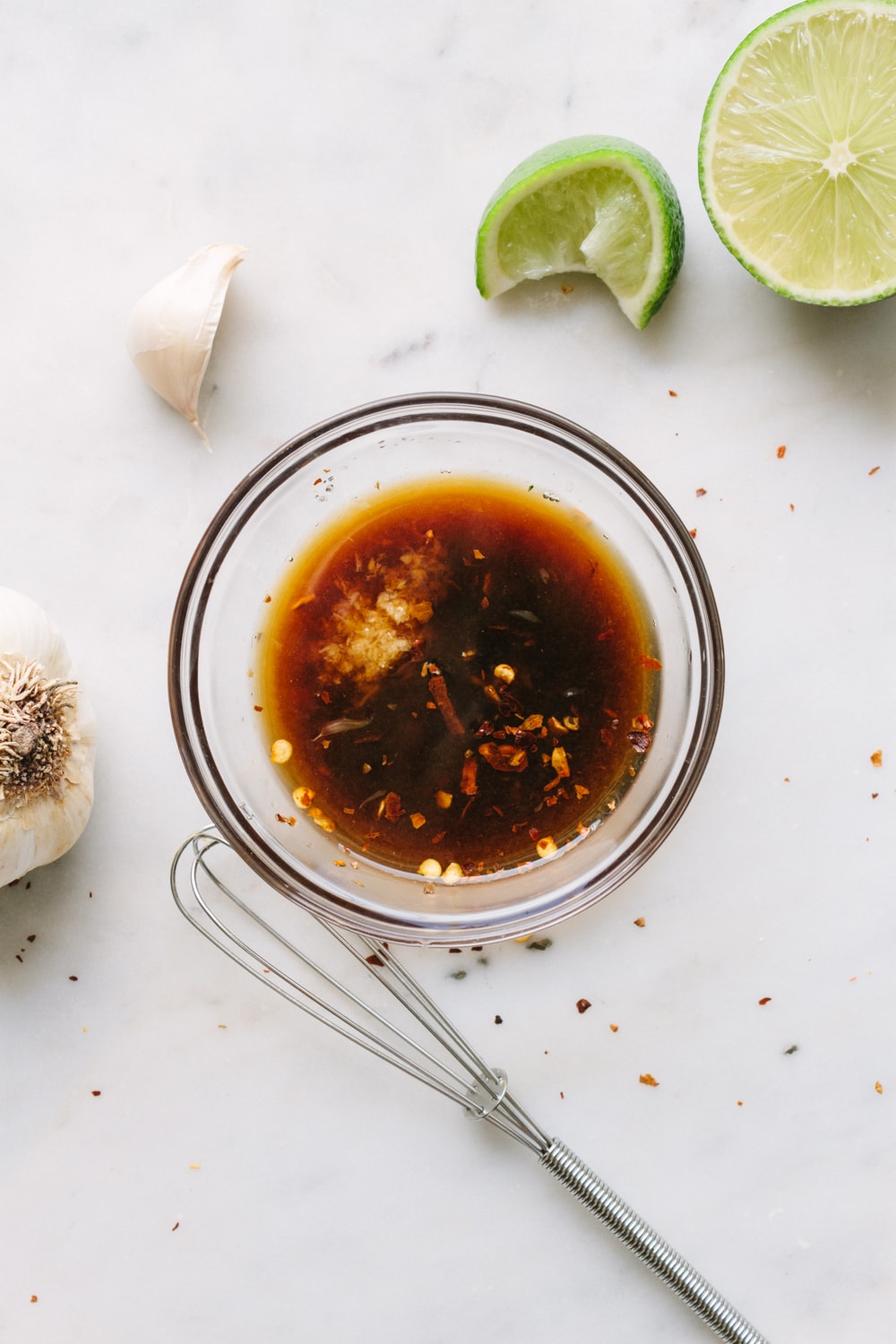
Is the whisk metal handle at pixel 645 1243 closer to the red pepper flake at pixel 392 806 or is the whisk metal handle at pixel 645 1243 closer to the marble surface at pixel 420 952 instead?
the marble surface at pixel 420 952

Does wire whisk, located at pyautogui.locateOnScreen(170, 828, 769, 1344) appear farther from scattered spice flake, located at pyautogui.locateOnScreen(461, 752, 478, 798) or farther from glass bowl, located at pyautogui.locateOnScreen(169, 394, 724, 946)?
scattered spice flake, located at pyautogui.locateOnScreen(461, 752, 478, 798)

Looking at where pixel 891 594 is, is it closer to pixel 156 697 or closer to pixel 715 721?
pixel 715 721

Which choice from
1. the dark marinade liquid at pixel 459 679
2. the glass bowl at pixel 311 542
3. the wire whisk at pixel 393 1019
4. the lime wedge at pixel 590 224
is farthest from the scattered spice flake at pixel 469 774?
the lime wedge at pixel 590 224

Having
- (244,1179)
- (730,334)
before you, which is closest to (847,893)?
(730,334)

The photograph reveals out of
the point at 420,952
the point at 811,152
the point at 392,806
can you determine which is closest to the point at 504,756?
the point at 392,806

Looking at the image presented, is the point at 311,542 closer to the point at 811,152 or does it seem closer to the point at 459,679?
the point at 459,679
